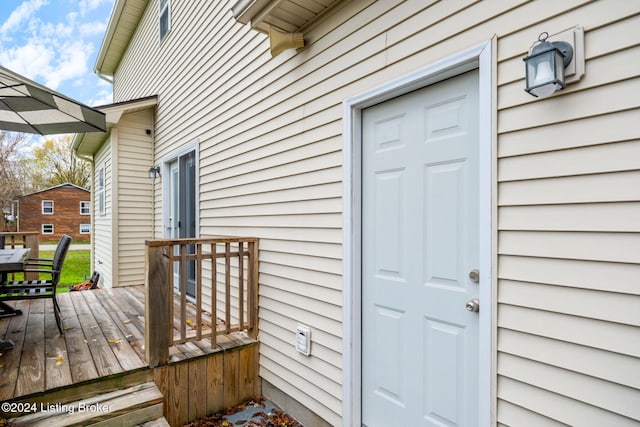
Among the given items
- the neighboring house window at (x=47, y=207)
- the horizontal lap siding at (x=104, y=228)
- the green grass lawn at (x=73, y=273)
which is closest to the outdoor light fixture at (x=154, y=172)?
the horizontal lap siding at (x=104, y=228)

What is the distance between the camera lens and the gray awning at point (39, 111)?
3.22m

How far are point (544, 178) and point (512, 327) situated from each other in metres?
0.66

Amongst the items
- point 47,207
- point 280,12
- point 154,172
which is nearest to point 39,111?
point 154,172

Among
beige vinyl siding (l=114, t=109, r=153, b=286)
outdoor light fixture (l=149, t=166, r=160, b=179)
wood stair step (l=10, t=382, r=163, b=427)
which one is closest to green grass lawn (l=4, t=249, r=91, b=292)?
beige vinyl siding (l=114, t=109, r=153, b=286)

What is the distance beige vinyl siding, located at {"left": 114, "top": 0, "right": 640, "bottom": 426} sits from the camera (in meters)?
1.29

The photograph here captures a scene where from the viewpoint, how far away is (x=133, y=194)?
6652 millimetres

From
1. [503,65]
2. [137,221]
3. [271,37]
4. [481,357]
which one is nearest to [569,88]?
[503,65]

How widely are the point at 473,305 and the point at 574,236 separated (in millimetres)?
562

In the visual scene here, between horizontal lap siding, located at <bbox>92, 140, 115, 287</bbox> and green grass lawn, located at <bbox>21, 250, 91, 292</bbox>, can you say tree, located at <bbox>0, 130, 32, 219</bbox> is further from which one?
horizontal lap siding, located at <bbox>92, 140, 115, 287</bbox>

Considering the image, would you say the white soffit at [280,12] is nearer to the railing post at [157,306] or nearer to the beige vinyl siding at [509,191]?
the beige vinyl siding at [509,191]

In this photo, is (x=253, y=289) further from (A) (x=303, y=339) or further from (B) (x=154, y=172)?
(B) (x=154, y=172)

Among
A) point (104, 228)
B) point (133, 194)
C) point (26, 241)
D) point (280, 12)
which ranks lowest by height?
point (26, 241)

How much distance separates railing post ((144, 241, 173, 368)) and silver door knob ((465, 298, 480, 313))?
87.2 inches

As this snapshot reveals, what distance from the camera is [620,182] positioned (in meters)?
1.28
